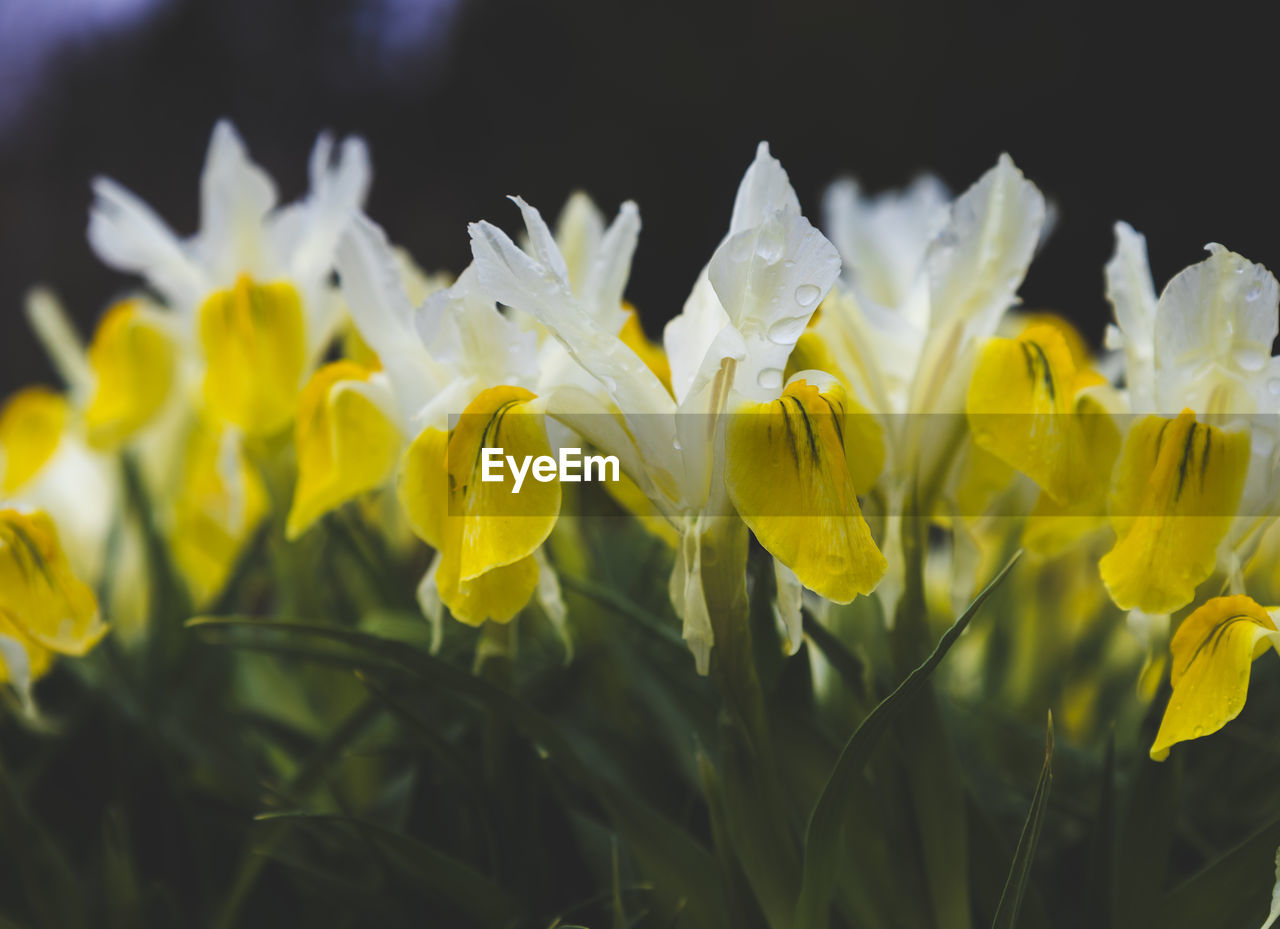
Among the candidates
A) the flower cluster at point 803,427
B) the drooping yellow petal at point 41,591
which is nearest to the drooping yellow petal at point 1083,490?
the flower cluster at point 803,427

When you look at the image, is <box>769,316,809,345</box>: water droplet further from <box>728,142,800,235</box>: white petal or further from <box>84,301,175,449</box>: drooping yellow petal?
<box>84,301,175,449</box>: drooping yellow petal

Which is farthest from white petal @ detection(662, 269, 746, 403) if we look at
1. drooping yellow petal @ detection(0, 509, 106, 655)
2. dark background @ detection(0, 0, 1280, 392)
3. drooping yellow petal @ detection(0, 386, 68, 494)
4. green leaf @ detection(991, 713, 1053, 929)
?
dark background @ detection(0, 0, 1280, 392)

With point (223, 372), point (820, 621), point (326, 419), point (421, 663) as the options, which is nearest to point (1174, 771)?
point (820, 621)

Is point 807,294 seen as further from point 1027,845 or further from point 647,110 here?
point 647,110

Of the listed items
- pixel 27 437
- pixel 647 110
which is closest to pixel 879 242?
pixel 27 437

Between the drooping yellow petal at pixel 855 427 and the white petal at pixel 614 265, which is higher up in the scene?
the white petal at pixel 614 265

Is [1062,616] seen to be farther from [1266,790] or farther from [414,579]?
[414,579]

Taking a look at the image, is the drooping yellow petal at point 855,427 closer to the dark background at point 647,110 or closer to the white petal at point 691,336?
the white petal at point 691,336
